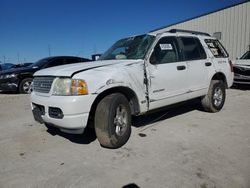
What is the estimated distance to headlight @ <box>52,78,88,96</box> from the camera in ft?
9.56

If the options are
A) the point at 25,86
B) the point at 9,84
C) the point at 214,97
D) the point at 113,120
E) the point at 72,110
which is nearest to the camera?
the point at 72,110

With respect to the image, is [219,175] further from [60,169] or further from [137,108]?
[60,169]

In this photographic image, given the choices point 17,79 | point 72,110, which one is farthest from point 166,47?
point 17,79

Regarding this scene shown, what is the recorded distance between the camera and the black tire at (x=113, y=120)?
309 centimetres

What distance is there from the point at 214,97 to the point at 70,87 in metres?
3.75

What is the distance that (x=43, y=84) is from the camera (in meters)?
3.38

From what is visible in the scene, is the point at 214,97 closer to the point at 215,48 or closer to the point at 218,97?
the point at 218,97

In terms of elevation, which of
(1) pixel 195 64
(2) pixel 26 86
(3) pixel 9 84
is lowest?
(2) pixel 26 86

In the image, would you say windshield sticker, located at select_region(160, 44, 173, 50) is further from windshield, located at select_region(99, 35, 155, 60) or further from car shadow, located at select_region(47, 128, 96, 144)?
car shadow, located at select_region(47, 128, 96, 144)

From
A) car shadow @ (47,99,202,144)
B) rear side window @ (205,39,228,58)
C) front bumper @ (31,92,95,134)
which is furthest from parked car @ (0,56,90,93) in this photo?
rear side window @ (205,39,228,58)

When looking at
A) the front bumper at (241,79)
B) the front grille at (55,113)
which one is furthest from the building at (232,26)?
the front grille at (55,113)

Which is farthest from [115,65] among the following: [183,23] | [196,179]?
[183,23]

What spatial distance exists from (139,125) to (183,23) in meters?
14.6

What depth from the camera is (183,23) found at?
1688 cm
